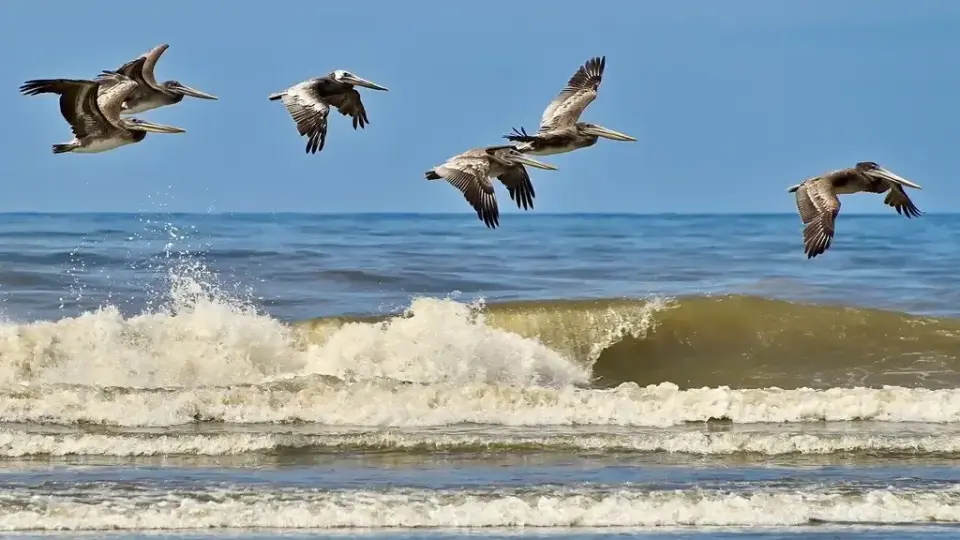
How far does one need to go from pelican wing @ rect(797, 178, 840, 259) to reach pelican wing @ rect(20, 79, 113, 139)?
5.88m

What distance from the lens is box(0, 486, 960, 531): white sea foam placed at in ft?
33.0

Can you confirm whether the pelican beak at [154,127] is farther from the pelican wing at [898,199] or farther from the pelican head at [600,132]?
the pelican wing at [898,199]

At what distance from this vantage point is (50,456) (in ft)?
39.3

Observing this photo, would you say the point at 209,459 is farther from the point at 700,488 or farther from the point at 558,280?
the point at 558,280

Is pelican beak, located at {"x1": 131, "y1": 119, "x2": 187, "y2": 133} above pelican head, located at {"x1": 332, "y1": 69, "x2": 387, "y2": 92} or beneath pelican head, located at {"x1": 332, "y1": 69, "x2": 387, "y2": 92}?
beneath

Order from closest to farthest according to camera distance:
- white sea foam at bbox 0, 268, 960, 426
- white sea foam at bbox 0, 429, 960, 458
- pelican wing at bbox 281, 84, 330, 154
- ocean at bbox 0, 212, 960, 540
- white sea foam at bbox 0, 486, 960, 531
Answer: white sea foam at bbox 0, 486, 960, 531, ocean at bbox 0, 212, 960, 540, white sea foam at bbox 0, 429, 960, 458, white sea foam at bbox 0, 268, 960, 426, pelican wing at bbox 281, 84, 330, 154

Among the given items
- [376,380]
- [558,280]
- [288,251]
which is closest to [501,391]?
[376,380]

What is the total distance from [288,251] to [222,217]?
2143 centimetres

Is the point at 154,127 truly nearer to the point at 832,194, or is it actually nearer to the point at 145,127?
the point at 145,127

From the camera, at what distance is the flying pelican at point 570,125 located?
15.8 metres

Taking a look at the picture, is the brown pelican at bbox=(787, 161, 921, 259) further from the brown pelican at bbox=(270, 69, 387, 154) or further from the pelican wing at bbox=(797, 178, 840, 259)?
the brown pelican at bbox=(270, 69, 387, 154)

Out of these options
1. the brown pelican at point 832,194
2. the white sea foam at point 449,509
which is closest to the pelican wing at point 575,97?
the brown pelican at point 832,194

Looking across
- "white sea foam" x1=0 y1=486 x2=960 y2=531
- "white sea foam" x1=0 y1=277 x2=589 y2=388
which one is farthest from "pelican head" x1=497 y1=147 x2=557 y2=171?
"white sea foam" x1=0 y1=486 x2=960 y2=531

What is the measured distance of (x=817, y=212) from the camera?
547 inches
